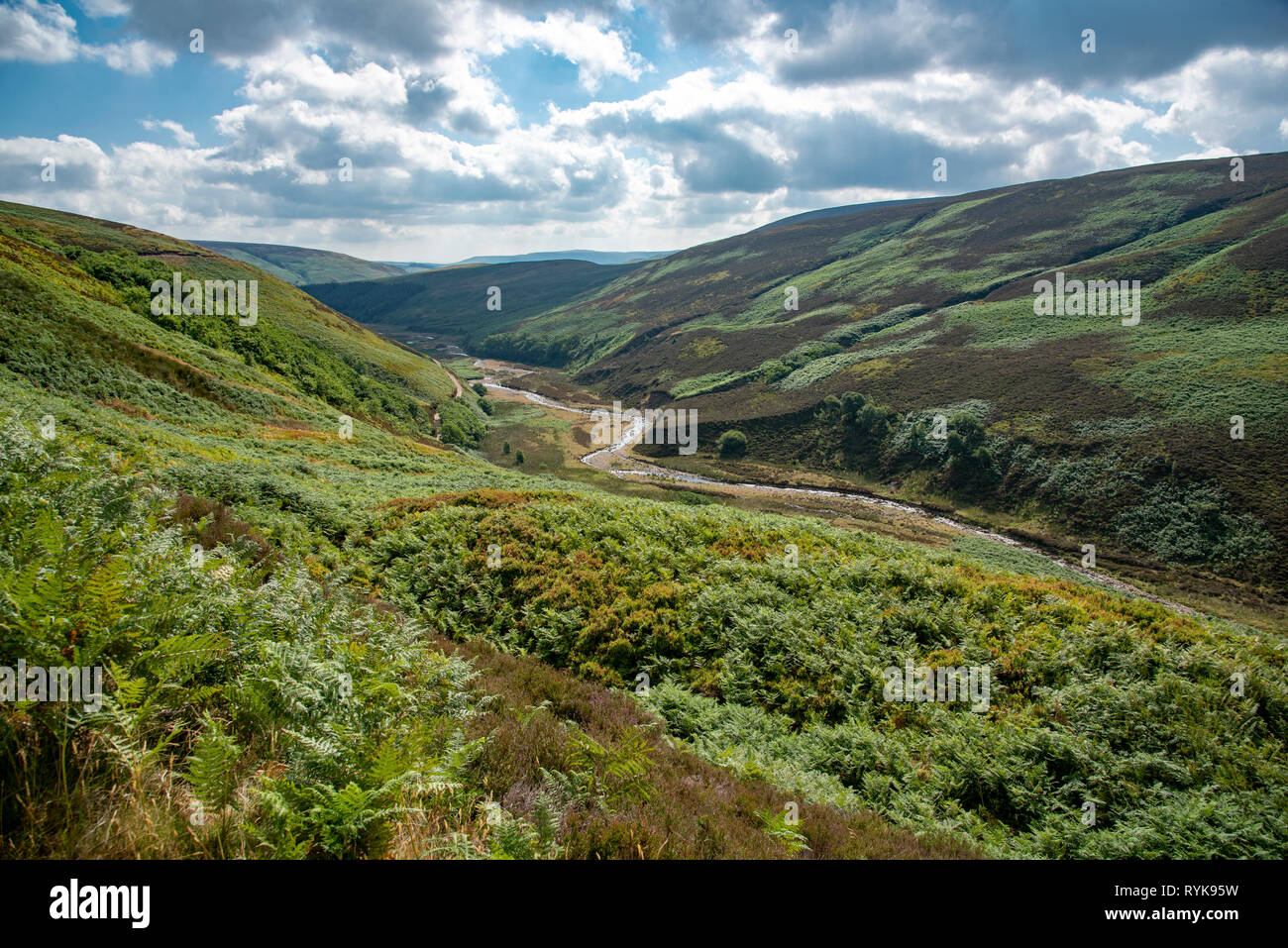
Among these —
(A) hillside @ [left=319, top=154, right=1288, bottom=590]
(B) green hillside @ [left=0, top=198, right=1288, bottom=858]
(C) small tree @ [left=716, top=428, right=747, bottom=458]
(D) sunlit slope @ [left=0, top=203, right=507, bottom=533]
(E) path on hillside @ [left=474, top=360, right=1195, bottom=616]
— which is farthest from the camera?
(C) small tree @ [left=716, top=428, right=747, bottom=458]

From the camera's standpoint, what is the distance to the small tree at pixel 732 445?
64.1 metres

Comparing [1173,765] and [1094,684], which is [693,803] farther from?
[1094,684]

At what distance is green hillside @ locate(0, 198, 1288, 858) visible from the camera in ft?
10.8

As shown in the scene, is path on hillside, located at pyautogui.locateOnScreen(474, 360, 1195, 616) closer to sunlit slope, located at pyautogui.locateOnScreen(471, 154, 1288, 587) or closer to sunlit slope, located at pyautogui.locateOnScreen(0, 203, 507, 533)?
sunlit slope, located at pyautogui.locateOnScreen(471, 154, 1288, 587)

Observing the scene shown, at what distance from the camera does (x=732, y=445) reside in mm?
64375

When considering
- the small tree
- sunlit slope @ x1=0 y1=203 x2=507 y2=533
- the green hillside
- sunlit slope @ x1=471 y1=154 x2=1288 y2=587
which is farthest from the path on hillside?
the green hillside

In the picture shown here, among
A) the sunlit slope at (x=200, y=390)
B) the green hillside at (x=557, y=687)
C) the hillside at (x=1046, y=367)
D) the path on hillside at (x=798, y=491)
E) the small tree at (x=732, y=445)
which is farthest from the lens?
the small tree at (x=732, y=445)

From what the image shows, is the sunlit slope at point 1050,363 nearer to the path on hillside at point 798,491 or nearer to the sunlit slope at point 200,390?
the path on hillside at point 798,491

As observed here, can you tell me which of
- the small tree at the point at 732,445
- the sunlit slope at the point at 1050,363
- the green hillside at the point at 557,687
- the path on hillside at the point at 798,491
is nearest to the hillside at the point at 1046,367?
the sunlit slope at the point at 1050,363

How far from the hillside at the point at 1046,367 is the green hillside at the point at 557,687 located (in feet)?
116

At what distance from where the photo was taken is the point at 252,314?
53.7 m

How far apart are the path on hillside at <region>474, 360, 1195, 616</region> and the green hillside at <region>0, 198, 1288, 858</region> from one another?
25361mm

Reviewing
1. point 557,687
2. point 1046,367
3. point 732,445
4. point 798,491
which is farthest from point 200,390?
point 1046,367
